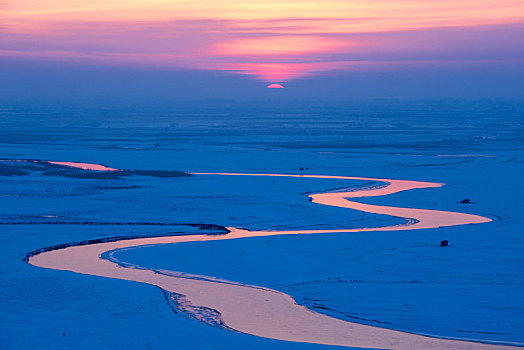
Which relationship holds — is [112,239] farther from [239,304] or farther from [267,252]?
[239,304]

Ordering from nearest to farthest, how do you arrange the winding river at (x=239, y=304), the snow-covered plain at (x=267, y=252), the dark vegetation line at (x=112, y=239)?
1. the winding river at (x=239, y=304)
2. the snow-covered plain at (x=267, y=252)
3. the dark vegetation line at (x=112, y=239)

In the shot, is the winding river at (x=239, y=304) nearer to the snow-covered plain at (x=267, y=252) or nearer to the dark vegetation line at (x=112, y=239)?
the dark vegetation line at (x=112, y=239)

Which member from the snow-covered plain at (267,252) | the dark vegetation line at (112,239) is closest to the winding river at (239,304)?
the dark vegetation line at (112,239)

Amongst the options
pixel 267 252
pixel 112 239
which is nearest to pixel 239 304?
pixel 267 252

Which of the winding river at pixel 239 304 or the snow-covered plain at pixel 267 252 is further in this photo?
the snow-covered plain at pixel 267 252

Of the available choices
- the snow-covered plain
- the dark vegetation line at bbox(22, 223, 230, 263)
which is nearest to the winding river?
the dark vegetation line at bbox(22, 223, 230, 263)

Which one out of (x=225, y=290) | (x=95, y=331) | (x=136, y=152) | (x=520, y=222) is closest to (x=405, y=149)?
(x=136, y=152)

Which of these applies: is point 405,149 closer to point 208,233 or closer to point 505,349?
point 208,233

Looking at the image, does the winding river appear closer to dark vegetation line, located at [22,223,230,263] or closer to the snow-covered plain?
dark vegetation line, located at [22,223,230,263]
